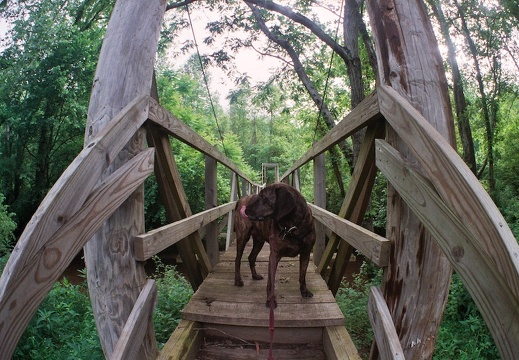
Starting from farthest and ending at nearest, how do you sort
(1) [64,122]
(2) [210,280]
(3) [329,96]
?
(3) [329,96]
(1) [64,122]
(2) [210,280]

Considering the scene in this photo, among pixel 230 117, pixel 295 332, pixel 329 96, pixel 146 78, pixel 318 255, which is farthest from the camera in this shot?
pixel 230 117

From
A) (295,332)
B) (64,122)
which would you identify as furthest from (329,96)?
(295,332)

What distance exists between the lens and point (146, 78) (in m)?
1.77

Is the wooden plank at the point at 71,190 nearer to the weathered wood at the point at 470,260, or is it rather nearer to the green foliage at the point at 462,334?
the weathered wood at the point at 470,260

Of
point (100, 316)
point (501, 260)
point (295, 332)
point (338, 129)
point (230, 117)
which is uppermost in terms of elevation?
point (230, 117)

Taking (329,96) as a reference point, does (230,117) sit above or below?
above

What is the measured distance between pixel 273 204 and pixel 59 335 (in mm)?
3199

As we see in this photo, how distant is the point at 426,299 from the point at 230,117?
136 ft

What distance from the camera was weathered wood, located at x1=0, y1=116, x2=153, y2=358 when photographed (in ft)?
2.94

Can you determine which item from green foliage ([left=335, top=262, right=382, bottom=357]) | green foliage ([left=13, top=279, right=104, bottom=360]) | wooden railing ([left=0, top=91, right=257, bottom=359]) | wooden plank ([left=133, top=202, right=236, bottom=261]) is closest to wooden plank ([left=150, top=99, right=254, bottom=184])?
wooden railing ([left=0, top=91, right=257, bottom=359])

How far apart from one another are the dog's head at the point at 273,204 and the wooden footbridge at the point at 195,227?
1.20ft

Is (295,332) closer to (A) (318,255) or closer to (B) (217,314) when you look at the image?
(B) (217,314)

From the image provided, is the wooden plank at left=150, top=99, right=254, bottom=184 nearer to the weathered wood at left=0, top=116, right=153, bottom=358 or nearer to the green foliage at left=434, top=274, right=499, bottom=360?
the weathered wood at left=0, top=116, right=153, bottom=358

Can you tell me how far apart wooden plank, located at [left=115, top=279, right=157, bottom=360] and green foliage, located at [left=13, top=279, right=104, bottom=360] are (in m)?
1.90
